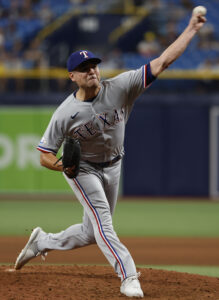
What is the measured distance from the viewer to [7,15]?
16.1 metres

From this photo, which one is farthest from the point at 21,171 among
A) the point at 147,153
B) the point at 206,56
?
the point at 206,56

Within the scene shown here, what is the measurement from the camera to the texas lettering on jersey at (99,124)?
4.59 meters

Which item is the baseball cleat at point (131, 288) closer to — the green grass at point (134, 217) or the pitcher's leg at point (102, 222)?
the pitcher's leg at point (102, 222)

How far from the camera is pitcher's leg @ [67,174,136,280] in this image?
4430mm

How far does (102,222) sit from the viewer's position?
458cm

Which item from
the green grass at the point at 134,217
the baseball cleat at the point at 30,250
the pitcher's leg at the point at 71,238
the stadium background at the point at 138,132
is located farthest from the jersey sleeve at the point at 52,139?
the stadium background at the point at 138,132

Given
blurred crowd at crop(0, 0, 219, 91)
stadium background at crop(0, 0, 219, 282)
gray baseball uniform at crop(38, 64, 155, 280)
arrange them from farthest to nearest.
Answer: blurred crowd at crop(0, 0, 219, 91) < stadium background at crop(0, 0, 219, 282) < gray baseball uniform at crop(38, 64, 155, 280)

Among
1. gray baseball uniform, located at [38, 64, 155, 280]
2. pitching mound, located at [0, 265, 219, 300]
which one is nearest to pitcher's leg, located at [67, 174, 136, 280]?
gray baseball uniform, located at [38, 64, 155, 280]

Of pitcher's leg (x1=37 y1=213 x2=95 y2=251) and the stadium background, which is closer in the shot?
pitcher's leg (x1=37 y1=213 x2=95 y2=251)

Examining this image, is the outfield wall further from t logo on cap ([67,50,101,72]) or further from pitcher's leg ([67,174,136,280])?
t logo on cap ([67,50,101,72])

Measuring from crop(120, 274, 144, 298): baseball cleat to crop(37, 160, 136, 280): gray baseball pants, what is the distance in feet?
0.12

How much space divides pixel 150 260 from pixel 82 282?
206 centimetres

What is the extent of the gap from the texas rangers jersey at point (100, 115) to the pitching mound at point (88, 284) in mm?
1039

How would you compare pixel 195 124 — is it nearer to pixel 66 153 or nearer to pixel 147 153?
pixel 147 153
